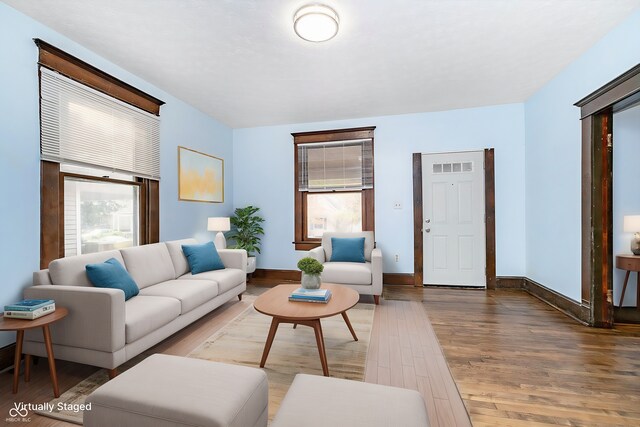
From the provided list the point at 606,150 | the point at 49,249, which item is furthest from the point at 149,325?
the point at 606,150

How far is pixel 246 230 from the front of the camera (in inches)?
197

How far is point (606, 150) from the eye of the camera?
2826 millimetres

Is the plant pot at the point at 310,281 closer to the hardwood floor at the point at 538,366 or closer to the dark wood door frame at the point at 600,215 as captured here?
the hardwood floor at the point at 538,366

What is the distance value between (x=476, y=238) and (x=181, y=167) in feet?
14.6

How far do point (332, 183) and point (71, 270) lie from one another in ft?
11.6

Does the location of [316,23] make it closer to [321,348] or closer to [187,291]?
[321,348]

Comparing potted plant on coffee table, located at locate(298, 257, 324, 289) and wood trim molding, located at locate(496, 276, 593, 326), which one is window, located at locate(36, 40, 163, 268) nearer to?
potted plant on coffee table, located at locate(298, 257, 324, 289)

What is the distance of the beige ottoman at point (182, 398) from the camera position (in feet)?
3.60

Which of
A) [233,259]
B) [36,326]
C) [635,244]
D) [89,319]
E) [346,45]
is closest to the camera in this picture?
[36,326]

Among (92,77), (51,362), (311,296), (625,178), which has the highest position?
(92,77)

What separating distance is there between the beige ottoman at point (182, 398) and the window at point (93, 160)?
1.89m

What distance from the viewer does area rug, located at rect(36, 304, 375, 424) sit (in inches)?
73.3

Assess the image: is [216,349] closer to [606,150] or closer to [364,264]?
[364,264]

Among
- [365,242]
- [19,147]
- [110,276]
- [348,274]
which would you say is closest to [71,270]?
[110,276]
